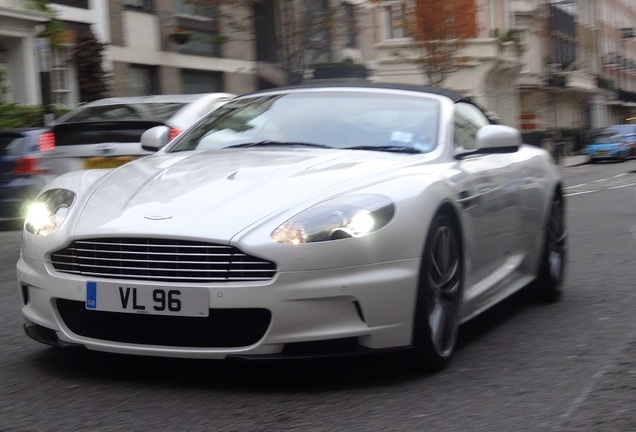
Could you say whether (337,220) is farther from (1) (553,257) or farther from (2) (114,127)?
(2) (114,127)

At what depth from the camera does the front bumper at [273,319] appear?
453 centimetres

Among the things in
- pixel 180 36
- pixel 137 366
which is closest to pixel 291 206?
pixel 137 366

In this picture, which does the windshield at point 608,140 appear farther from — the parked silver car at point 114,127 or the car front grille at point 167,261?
the car front grille at point 167,261

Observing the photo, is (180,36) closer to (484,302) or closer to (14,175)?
(14,175)

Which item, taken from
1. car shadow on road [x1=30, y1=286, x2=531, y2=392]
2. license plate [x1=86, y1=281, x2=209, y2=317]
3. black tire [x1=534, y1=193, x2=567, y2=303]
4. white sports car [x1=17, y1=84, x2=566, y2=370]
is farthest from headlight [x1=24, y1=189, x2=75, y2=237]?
black tire [x1=534, y1=193, x2=567, y2=303]

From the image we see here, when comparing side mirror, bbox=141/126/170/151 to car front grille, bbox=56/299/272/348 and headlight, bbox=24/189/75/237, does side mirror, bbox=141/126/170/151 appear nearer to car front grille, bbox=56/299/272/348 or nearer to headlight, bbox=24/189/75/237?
headlight, bbox=24/189/75/237

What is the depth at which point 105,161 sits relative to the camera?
12453 mm

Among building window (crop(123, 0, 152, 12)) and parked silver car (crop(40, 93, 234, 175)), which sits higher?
building window (crop(123, 0, 152, 12))

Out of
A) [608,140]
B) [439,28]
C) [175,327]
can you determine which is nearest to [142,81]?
[439,28]

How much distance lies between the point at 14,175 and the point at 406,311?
34.1ft

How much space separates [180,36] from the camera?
29562mm

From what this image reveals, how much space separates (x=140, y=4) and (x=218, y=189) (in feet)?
81.9

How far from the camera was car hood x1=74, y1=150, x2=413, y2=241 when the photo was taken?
4695 millimetres

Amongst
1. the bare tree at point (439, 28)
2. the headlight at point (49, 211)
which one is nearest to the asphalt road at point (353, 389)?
the headlight at point (49, 211)
